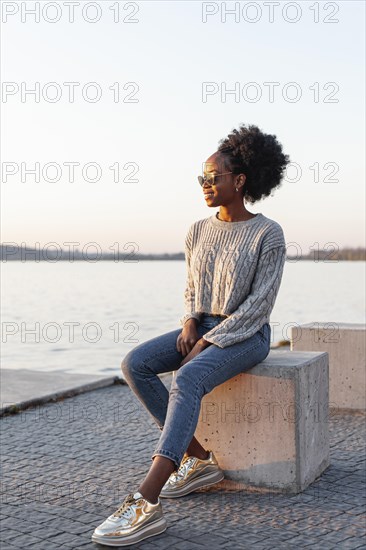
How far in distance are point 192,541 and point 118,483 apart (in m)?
1.08

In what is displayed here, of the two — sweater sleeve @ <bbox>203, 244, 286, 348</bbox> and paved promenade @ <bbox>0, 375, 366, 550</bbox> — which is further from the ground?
sweater sleeve @ <bbox>203, 244, 286, 348</bbox>

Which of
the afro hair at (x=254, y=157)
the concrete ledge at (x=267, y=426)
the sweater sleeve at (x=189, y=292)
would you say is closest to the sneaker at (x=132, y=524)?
the concrete ledge at (x=267, y=426)

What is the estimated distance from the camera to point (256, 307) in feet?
15.5

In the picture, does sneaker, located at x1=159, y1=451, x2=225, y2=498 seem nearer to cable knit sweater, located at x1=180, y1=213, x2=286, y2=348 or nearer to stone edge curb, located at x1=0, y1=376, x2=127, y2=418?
cable knit sweater, located at x1=180, y1=213, x2=286, y2=348

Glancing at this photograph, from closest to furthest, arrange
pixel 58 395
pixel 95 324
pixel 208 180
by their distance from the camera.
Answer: pixel 208 180 → pixel 58 395 → pixel 95 324

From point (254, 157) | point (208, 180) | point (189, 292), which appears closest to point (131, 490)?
point (189, 292)

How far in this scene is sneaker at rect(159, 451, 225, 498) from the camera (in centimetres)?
463

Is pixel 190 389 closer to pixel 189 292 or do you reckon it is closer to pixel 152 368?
pixel 152 368

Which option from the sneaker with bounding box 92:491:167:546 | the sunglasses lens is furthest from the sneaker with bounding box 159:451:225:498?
the sunglasses lens

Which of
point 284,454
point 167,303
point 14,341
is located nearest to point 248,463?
point 284,454

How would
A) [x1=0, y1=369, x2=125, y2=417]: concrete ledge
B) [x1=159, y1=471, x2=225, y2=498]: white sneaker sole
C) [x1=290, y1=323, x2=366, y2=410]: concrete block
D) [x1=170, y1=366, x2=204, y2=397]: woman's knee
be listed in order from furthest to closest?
[x1=0, y1=369, x2=125, y2=417]: concrete ledge
[x1=290, y1=323, x2=366, y2=410]: concrete block
[x1=159, y1=471, x2=225, y2=498]: white sneaker sole
[x1=170, y1=366, x2=204, y2=397]: woman's knee

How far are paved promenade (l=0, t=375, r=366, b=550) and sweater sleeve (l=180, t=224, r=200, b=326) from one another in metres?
1.00

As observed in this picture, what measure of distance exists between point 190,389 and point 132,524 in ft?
2.58

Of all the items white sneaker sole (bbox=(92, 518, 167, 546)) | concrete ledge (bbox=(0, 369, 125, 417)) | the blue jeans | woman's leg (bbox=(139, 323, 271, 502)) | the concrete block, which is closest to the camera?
white sneaker sole (bbox=(92, 518, 167, 546))
